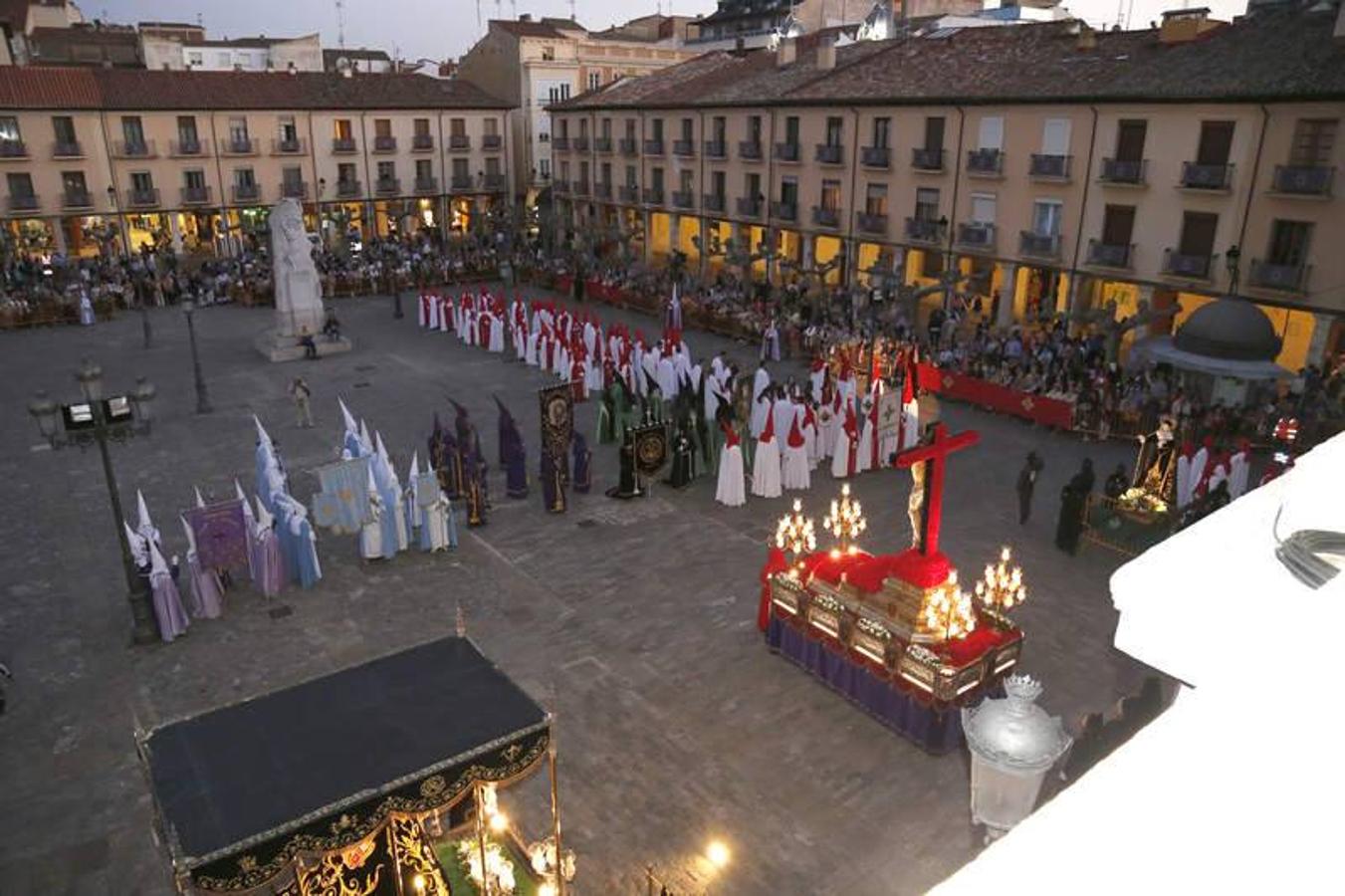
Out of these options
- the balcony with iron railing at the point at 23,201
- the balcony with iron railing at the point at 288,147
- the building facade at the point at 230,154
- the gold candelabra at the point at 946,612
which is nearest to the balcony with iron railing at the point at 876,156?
the gold candelabra at the point at 946,612

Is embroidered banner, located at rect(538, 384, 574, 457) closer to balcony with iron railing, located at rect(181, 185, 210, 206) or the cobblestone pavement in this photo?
the cobblestone pavement

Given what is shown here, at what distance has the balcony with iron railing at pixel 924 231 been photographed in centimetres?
3014

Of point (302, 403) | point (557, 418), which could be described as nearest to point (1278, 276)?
point (557, 418)

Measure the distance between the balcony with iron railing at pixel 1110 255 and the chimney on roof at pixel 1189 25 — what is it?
5.98m

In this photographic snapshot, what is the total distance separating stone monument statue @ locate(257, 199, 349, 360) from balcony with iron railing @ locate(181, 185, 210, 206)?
19.0m

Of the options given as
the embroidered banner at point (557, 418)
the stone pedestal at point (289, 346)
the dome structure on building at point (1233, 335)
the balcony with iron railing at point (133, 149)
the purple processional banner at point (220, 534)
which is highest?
the balcony with iron railing at point (133, 149)

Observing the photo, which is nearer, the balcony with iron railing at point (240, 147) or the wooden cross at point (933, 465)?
the wooden cross at point (933, 465)

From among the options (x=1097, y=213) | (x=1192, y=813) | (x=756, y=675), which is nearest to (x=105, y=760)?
(x=756, y=675)

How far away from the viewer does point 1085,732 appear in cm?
848

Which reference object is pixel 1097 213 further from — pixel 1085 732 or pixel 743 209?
pixel 1085 732

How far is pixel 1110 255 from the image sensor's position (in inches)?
1013

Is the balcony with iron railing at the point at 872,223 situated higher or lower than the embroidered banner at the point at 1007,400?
higher

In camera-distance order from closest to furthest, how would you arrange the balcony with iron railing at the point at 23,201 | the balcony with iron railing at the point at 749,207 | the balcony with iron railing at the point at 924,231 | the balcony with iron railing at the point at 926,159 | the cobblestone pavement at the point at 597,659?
the cobblestone pavement at the point at 597,659 → the balcony with iron railing at the point at 926,159 → the balcony with iron railing at the point at 924,231 → the balcony with iron railing at the point at 749,207 → the balcony with iron railing at the point at 23,201

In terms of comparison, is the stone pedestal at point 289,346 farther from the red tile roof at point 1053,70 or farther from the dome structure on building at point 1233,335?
the dome structure on building at point 1233,335
